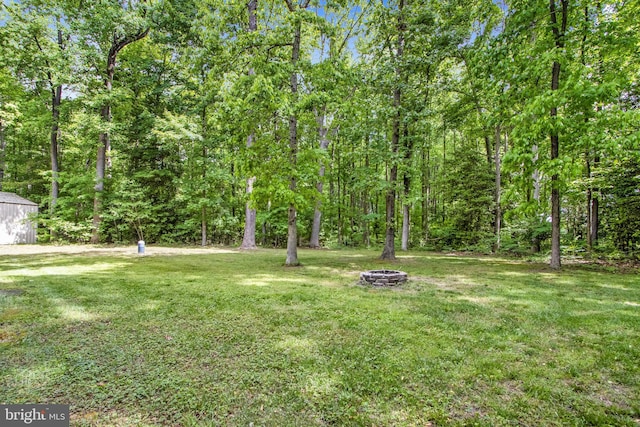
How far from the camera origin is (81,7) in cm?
1479

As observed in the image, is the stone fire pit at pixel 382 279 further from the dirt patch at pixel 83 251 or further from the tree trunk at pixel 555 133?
the dirt patch at pixel 83 251

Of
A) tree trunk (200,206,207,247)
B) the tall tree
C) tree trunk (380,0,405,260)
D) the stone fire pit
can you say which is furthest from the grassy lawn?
the tall tree

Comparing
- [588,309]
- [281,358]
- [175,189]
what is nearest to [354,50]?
[175,189]

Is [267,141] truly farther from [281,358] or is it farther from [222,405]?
[222,405]

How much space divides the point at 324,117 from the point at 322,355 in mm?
14341

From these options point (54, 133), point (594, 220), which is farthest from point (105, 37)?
point (594, 220)

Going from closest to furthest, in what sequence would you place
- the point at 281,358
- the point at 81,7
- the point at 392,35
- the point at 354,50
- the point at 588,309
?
the point at 281,358 < the point at 588,309 < the point at 392,35 < the point at 81,7 < the point at 354,50

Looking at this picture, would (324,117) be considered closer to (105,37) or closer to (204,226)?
(204,226)

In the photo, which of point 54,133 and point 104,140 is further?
point 54,133

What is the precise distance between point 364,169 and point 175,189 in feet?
44.1

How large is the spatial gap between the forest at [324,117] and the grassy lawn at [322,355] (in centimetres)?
410

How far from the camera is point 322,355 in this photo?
9.36 ft

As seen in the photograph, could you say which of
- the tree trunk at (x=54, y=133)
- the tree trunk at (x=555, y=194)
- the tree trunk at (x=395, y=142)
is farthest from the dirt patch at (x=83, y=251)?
the tree trunk at (x=555, y=194)

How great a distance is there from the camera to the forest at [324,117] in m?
7.69
